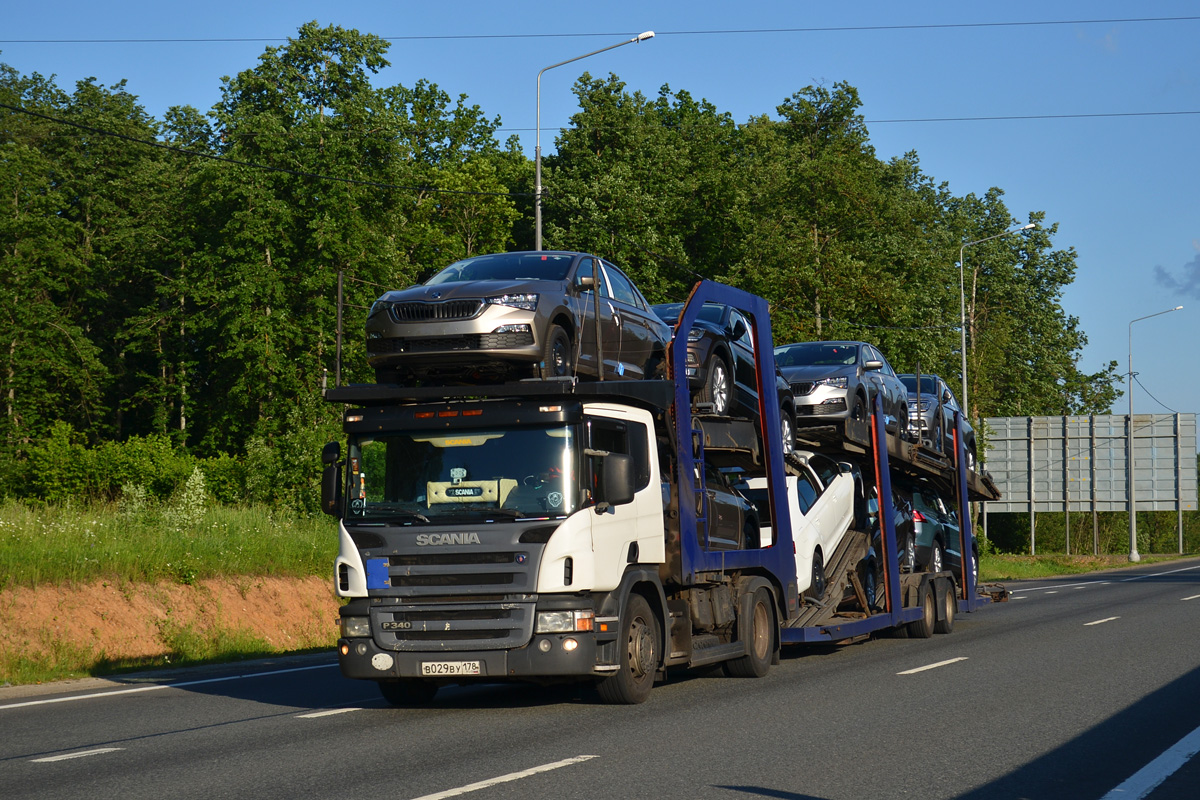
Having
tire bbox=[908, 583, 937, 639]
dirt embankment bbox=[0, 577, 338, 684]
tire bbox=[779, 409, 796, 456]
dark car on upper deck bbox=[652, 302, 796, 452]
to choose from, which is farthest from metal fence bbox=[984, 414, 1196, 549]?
dark car on upper deck bbox=[652, 302, 796, 452]

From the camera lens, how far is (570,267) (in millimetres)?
11984

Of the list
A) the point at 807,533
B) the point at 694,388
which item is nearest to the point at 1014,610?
the point at 807,533

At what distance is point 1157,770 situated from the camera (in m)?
7.76

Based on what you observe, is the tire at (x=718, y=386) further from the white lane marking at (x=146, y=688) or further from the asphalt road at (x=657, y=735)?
the white lane marking at (x=146, y=688)

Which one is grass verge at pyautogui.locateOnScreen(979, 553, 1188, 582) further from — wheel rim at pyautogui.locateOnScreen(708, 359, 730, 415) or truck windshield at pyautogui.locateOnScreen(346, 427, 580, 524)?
truck windshield at pyautogui.locateOnScreen(346, 427, 580, 524)

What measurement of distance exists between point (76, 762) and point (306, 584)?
14.1 metres

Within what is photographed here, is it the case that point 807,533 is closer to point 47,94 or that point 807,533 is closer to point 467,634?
point 467,634

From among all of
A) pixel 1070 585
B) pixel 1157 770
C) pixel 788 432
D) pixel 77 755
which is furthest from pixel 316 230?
pixel 1157 770

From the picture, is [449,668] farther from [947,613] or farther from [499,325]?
[947,613]

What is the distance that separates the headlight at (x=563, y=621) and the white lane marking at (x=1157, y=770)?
153 inches

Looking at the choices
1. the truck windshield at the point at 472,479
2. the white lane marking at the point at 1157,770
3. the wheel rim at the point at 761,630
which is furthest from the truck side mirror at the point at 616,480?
the white lane marking at the point at 1157,770

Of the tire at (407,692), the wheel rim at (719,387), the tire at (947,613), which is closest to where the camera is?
the tire at (407,692)

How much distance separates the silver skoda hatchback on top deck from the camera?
10.8m

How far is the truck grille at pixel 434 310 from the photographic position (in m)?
10.9
